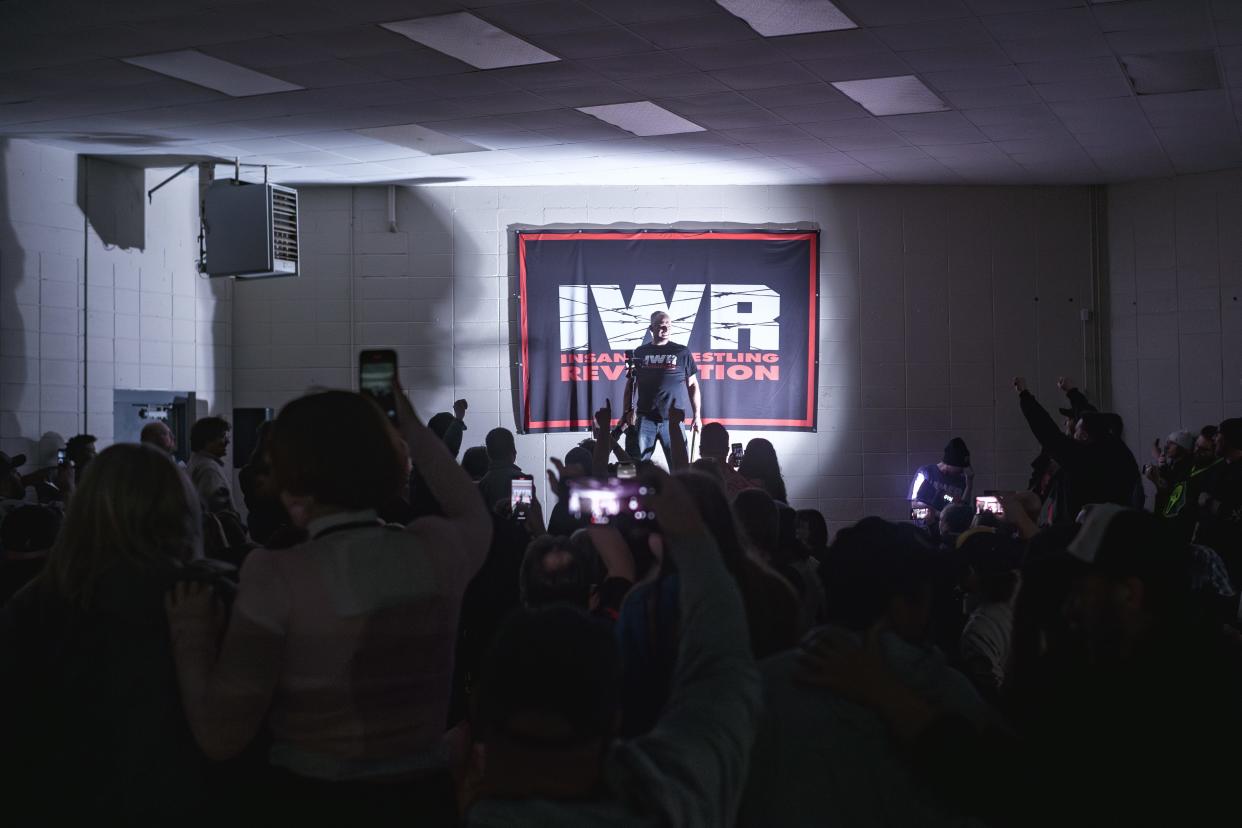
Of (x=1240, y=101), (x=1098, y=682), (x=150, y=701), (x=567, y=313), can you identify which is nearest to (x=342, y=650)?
(x=150, y=701)

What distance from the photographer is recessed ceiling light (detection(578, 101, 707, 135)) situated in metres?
8.73

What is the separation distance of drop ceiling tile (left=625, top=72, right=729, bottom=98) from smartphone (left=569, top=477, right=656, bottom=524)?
5.89 m

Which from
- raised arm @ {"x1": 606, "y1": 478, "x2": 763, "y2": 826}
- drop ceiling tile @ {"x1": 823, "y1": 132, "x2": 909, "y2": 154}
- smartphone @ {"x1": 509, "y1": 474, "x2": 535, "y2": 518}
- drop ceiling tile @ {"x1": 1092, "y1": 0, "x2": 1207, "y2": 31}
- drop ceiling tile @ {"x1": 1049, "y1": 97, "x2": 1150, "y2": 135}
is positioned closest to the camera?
raised arm @ {"x1": 606, "y1": 478, "x2": 763, "y2": 826}

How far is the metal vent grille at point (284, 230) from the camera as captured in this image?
9.81 m

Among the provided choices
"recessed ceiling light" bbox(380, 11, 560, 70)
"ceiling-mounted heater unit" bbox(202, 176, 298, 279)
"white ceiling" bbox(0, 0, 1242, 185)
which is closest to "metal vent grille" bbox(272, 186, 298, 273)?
"ceiling-mounted heater unit" bbox(202, 176, 298, 279)

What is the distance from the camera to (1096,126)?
9180 mm

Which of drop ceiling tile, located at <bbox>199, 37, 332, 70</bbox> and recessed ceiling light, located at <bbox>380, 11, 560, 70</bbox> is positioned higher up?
recessed ceiling light, located at <bbox>380, 11, 560, 70</bbox>

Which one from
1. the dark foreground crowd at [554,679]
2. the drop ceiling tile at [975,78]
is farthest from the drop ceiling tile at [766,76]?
the dark foreground crowd at [554,679]

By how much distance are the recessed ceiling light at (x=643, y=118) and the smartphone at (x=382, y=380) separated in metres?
6.72

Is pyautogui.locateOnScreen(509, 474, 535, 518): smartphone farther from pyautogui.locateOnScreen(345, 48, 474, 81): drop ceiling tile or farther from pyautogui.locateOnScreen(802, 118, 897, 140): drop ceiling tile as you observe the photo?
pyautogui.locateOnScreen(802, 118, 897, 140): drop ceiling tile

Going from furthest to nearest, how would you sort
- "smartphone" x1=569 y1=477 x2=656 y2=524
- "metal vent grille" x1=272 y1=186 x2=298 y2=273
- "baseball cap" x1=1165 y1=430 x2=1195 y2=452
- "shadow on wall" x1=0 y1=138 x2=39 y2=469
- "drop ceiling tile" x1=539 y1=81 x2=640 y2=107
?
"metal vent grille" x1=272 y1=186 x2=298 y2=273
"baseball cap" x1=1165 y1=430 x2=1195 y2=452
"shadow on wall" x1=0 y1=138 x2=39 y2=469
"drop ceiling tile" x1=539 y1=81 x2=640 y2=107
"smartphone" x1=569 y1=477 x2=656 y2=524

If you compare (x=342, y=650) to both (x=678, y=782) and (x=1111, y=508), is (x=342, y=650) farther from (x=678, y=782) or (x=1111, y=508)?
(x=1111, y=508)

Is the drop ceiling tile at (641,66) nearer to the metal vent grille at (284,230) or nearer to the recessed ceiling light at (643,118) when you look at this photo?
the recessed ceiling light at (643,118)

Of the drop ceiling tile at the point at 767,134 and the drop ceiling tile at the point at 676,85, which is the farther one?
the drop ceiling tile at the point at 767,134
